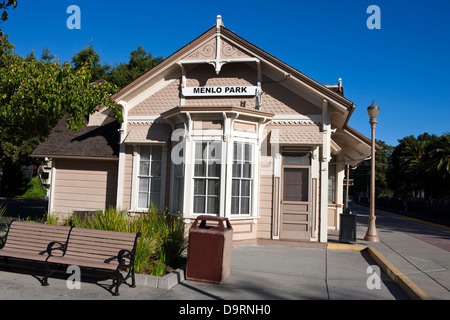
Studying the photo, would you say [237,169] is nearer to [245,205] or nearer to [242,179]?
[242,179]

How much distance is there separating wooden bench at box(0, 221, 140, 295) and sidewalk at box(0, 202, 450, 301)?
0.36 m

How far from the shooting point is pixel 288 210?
1105cm

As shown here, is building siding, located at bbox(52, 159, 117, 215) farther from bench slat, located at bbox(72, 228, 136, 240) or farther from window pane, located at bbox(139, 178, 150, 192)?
bench slat, located at bbox(72, 228, 136, 240)

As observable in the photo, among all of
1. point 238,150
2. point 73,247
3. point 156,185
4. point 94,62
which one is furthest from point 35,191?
point 73,247

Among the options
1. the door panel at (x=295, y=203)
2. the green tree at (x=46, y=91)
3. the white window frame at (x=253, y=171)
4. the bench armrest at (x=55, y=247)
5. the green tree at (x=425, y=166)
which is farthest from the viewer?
the green tree at (x=425, y=166)

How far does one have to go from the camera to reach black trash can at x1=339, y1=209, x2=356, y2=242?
11336 millimetres

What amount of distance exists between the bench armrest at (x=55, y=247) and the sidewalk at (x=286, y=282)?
0.51 metres

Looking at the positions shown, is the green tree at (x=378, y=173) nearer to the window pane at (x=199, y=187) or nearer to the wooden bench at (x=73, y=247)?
the window pane at (x=199, y=187)

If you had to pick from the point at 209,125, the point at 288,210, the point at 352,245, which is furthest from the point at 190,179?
the point at 352,245

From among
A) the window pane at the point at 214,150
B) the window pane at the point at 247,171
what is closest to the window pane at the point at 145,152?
the window pane at the point at 214,150

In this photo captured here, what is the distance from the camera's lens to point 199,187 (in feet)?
34.8

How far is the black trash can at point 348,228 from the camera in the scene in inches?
446

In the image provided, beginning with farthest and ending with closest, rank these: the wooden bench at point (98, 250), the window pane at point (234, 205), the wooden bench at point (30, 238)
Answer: the window pane at point (234, 205)
the wooden bench at point (30, 238)
the wooden bench at point (98, 250)

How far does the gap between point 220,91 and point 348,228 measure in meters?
5.77
